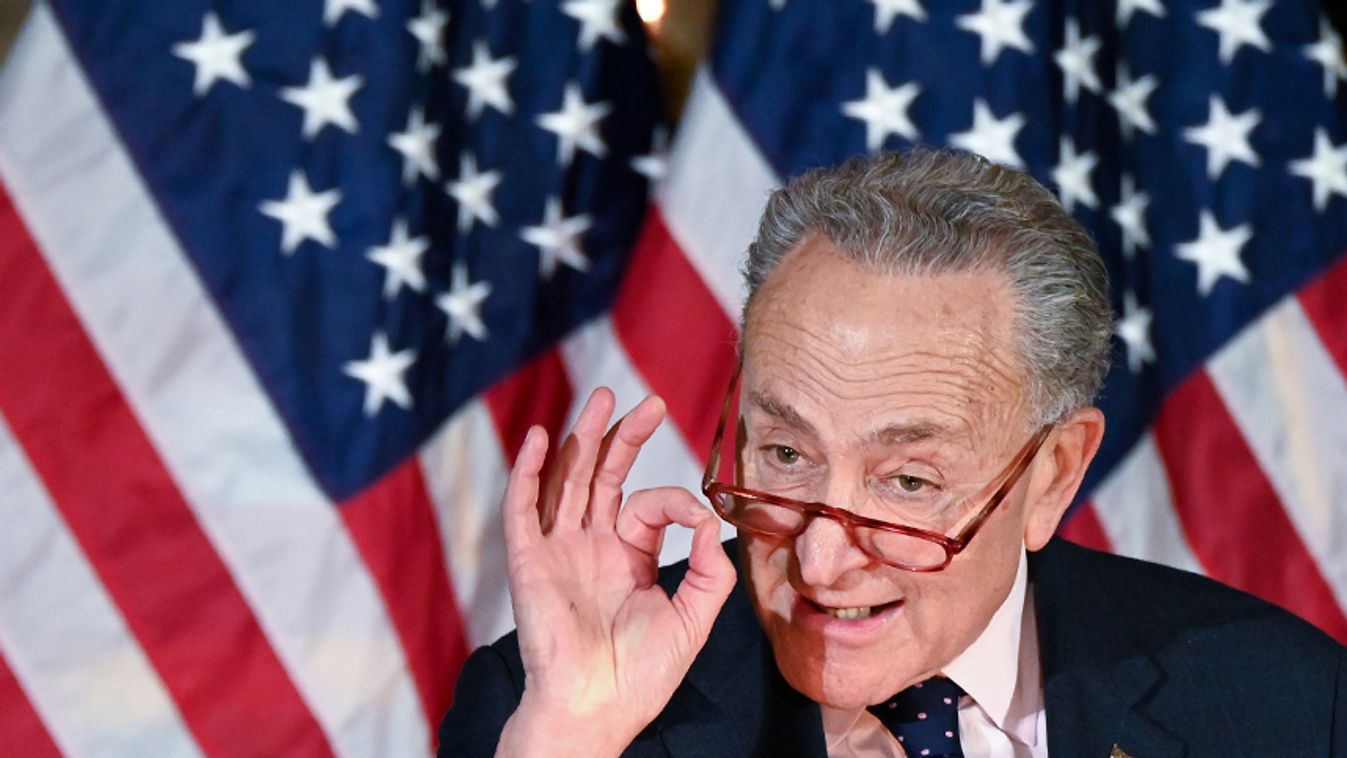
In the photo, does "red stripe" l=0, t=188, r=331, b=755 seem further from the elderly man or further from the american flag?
the elderly man

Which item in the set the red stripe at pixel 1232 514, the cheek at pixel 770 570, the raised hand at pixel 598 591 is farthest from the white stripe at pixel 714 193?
the raised hand at pixel 598 591

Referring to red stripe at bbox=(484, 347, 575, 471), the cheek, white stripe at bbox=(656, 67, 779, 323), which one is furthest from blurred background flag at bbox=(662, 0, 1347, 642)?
the cheek

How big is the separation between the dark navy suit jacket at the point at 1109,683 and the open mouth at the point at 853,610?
0.22 metres

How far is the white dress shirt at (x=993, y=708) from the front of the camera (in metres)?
2.22

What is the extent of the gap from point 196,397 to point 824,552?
4.83 feet

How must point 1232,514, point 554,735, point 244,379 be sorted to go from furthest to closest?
point 1232,514
point 244,379
point 554,735

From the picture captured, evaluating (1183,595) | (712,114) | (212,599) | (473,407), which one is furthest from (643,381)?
(1183,595)

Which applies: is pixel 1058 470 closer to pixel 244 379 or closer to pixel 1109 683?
pixel 1109 683

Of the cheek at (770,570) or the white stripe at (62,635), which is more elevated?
the white stripe at (62,635)

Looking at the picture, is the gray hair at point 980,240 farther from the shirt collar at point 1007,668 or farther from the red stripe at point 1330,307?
the red stripe at point 1330,307

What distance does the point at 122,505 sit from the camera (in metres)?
2.88

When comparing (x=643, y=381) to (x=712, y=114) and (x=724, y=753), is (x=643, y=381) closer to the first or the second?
(x=712, y=114)

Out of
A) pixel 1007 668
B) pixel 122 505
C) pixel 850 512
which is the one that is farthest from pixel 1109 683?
pixel 122 505

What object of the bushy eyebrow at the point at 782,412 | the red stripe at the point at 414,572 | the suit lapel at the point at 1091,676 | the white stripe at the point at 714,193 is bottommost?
the suit lapel at the point at 1091,676
